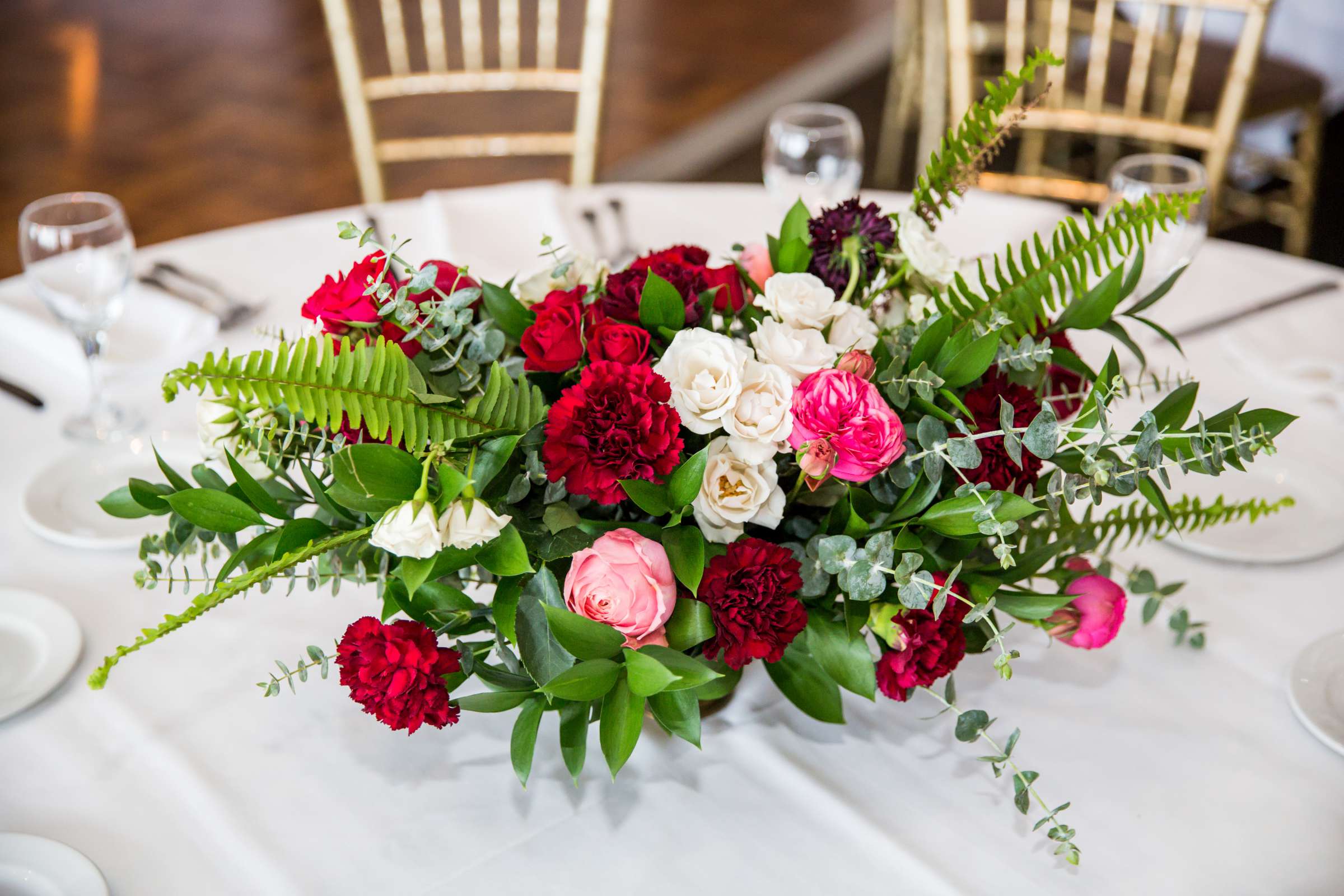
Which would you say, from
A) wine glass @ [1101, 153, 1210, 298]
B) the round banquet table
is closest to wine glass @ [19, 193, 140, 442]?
the round banquet table

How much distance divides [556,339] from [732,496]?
0.46 feet

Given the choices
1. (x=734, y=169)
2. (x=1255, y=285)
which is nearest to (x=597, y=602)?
(x=1255, y=285)

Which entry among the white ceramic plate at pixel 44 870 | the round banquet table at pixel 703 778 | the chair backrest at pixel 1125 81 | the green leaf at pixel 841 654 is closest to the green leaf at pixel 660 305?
the green leaf at pixel 841 654

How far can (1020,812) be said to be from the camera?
777mm

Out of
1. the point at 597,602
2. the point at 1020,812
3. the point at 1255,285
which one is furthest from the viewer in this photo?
the point at 1255,285

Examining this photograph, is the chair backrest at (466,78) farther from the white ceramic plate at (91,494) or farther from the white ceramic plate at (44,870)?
the white ceramic plate at (44,870)

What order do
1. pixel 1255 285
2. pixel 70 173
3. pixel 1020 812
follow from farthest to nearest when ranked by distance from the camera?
pixel 70 173 → pixel 1255 285 → pixel 1020 812

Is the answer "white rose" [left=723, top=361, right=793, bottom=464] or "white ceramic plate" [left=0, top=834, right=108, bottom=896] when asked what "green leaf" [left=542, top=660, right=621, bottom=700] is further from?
"white ceramic plate" [left=0, top=834, right=108, bottom=896]

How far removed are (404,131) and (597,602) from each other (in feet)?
10.9

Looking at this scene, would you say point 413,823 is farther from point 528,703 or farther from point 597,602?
Result: point 597,602

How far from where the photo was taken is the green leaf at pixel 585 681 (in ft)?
2.19

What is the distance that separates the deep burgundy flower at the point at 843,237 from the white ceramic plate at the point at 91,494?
59 cm

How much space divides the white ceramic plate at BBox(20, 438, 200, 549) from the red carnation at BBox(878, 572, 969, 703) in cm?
63

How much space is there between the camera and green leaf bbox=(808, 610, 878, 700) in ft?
2.42
